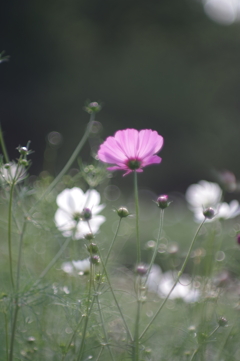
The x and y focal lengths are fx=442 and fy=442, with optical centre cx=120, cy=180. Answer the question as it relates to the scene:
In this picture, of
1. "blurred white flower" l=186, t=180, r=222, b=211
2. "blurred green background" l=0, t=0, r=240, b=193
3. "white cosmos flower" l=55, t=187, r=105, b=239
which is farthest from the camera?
"blurred green background" l=0, t=0, r=240, b=193

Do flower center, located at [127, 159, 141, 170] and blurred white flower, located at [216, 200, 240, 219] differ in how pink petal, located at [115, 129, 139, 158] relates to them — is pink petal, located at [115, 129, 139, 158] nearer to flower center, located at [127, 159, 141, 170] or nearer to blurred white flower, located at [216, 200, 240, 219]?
flower center, located at [127, 159, 141, 170]

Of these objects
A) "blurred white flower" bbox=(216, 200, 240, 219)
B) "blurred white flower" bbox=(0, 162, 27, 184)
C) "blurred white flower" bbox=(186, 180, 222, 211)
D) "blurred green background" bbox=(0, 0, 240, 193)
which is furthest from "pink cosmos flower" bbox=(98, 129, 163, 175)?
"blurred green background" bbox=(0, 0, 240, 193)

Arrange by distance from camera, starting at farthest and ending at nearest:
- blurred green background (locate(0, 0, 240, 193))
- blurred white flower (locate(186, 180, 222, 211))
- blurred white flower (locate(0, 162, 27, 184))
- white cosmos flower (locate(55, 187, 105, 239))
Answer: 1. blurred green background (locate(0, 0, 240, 193))
2. blurred white flower (locate(186, 180, 222, 211))
3. white cosmos flower (locate(55, 187, 105, 239))
4. blurred white flower (locate(0, 162, 27, 184))

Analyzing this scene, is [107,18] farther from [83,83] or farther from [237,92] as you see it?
[237,92]

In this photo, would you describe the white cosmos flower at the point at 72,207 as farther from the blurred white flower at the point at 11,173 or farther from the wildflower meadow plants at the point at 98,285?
the blurred white flower at the point at 11,173

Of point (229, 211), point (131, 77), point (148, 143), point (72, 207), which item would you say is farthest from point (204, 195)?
point (131, 77)

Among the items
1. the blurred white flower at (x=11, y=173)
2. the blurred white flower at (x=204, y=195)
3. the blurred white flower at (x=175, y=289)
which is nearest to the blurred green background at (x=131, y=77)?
the blurred white flower at (x=204, y=195)

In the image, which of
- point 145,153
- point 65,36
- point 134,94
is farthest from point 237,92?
point 145,153
